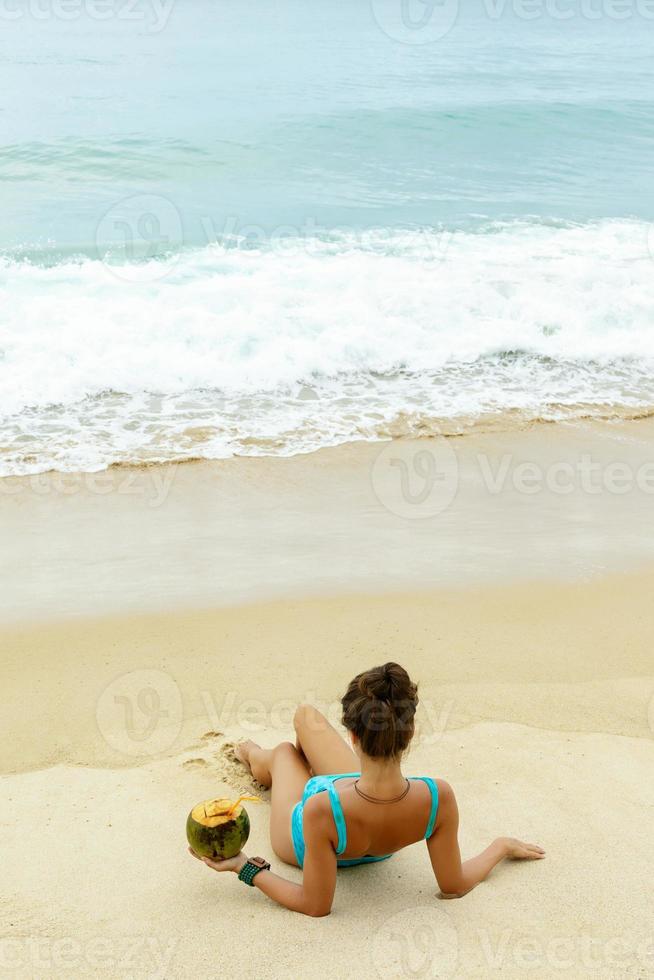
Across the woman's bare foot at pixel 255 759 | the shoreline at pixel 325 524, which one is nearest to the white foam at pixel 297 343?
the shoreline at pixel 325 524

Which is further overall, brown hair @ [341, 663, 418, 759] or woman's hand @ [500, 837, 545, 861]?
woman's hand @ [500, 837, 545, 861]

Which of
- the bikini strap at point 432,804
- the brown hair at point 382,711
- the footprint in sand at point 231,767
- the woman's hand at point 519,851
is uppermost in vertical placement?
the brown hair at point 382,711

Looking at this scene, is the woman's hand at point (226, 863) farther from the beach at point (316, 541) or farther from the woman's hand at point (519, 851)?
the woman's hand at point (519, 851)

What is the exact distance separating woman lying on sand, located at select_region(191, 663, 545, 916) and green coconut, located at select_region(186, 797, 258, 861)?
0.06 m

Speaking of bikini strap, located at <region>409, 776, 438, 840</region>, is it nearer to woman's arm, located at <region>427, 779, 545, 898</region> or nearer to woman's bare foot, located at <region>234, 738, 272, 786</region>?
woman's arm, located at <region>427, 779, 545, 898</region>

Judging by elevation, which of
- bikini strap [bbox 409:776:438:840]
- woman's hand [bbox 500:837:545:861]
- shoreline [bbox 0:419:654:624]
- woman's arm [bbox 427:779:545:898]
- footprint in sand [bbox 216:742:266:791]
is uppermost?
bikini strap [bbox 409:776:438:840]

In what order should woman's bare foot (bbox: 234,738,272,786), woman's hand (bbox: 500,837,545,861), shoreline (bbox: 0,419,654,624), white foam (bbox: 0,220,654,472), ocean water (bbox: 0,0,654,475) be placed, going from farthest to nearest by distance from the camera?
ocean water (bbox: 0,0,654,475)
white foam (bbox: 0,220,654,472)
shoreline (bbox: 0,419,654,624)
woman's bare foot (bbox: 234,738,272,786)
woman's hand (bbox: 500,837,545,861)

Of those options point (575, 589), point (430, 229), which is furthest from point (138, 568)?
point (430, 229)

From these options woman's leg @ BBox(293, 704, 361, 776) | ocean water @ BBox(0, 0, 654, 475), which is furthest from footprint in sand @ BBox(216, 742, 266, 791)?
ocean water @ BBox(0, 0, 654, 475)

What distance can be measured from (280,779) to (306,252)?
9.32 metres

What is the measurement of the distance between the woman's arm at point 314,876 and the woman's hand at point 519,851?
2.07 ft

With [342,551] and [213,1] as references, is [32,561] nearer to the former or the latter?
[342,551]

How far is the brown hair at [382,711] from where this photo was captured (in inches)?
102

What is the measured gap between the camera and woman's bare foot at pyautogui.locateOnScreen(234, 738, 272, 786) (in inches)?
134
